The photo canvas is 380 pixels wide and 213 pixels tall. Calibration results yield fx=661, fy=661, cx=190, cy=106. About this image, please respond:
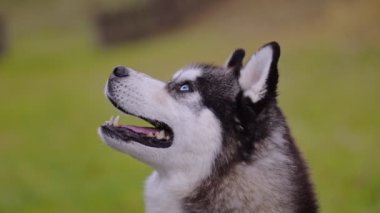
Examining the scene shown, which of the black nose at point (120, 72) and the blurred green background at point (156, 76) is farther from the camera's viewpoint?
the blurred green background at point (156, 76)

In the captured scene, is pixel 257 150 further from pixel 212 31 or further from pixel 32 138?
pixel 212 31

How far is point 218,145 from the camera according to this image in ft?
8.92

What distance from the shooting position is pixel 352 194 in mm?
4609

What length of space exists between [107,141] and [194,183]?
408mm

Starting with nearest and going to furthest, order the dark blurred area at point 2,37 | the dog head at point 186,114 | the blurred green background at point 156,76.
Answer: the dog head at point 186,114 < the blurred green background at point 156,76 < the dark blurred area at point 2,37

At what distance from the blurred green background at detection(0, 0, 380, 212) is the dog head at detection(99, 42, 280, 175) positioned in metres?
1.72

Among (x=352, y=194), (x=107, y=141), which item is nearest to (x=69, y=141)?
(x=352, y=194)

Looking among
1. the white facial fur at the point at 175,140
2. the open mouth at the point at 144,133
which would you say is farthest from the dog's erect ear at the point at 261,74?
the open mouth at the point at 144,133

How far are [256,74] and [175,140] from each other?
1.41 ft

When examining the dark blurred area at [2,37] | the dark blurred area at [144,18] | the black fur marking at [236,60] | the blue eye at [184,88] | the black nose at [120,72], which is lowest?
the dark blurred area at [2,37]

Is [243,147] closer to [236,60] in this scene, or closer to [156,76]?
[236,60]

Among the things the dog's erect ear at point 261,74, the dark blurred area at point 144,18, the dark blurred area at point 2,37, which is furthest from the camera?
the dark blurred area at point 144,18

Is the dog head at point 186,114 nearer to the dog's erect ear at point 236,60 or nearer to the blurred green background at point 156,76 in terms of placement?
the dog's erect ear at point 236,60

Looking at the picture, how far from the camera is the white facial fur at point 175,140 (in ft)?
8.93
